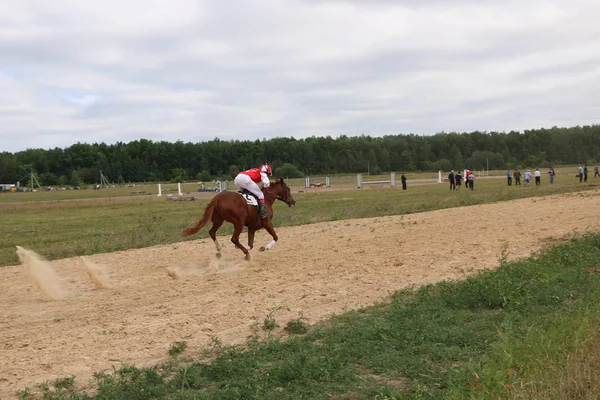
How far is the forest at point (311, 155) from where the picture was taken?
4675 inches

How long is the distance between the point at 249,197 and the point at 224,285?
12.2ft

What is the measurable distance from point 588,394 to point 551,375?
451 mm

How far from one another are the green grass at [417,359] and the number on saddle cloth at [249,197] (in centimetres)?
620

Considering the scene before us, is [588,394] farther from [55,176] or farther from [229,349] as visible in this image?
[55,176]

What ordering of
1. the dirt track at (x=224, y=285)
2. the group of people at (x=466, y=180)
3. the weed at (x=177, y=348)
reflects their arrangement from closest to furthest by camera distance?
the weed at (x=177, y=348) → the dirt track at (x=224, y=285) → the group of people at (x=466, y=180)

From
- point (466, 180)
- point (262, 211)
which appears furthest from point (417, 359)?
point (466, 180)

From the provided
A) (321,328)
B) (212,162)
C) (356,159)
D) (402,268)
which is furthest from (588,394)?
(356,159)

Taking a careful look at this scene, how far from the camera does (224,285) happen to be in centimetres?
1162

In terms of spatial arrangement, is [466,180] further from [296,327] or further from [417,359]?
[417,359]

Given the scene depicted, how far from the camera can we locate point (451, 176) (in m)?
47.0

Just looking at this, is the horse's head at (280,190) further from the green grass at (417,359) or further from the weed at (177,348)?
the weed at (177,348)

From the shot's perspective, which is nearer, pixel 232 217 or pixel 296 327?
pixel 296 327

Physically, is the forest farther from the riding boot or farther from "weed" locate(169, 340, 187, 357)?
"weed" locate(169, 340, 187, 357)

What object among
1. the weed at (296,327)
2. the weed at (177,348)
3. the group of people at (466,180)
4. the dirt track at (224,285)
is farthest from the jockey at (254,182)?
the group of people at (466,180)
